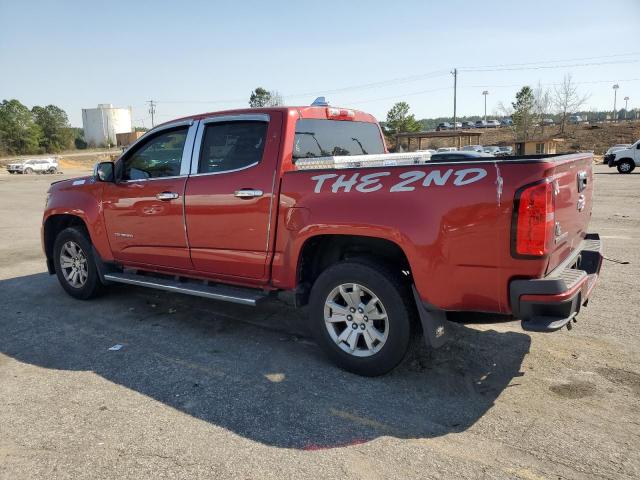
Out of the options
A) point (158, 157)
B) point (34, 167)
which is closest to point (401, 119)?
point (34, 167)

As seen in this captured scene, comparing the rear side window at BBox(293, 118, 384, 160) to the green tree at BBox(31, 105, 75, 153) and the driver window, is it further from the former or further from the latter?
the green tree at BBox(31, 105, 75, 153)

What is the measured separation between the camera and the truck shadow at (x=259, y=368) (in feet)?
10.7

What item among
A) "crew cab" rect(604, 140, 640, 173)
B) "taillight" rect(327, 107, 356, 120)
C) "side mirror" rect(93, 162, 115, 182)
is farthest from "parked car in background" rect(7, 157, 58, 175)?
"taillight" rect(327, 107, 356, 120)

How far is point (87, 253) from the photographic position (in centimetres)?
579

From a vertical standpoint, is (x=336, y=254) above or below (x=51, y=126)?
below

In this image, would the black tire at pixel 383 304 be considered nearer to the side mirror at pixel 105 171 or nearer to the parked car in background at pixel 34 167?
the side mirror at pixel 105 171

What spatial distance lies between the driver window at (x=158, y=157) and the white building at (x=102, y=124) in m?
105

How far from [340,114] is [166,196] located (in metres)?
1.80

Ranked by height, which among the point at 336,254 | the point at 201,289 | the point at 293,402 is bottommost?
the point at 293,402

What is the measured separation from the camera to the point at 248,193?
13.9 feet

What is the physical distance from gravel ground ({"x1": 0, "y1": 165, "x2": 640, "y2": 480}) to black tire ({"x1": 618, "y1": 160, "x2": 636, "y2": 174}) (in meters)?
26.9

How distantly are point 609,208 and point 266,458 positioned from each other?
1296 cm

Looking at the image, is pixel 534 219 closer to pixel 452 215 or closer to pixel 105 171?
pixel 452 215

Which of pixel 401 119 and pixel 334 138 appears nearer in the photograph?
pixel 334 138
